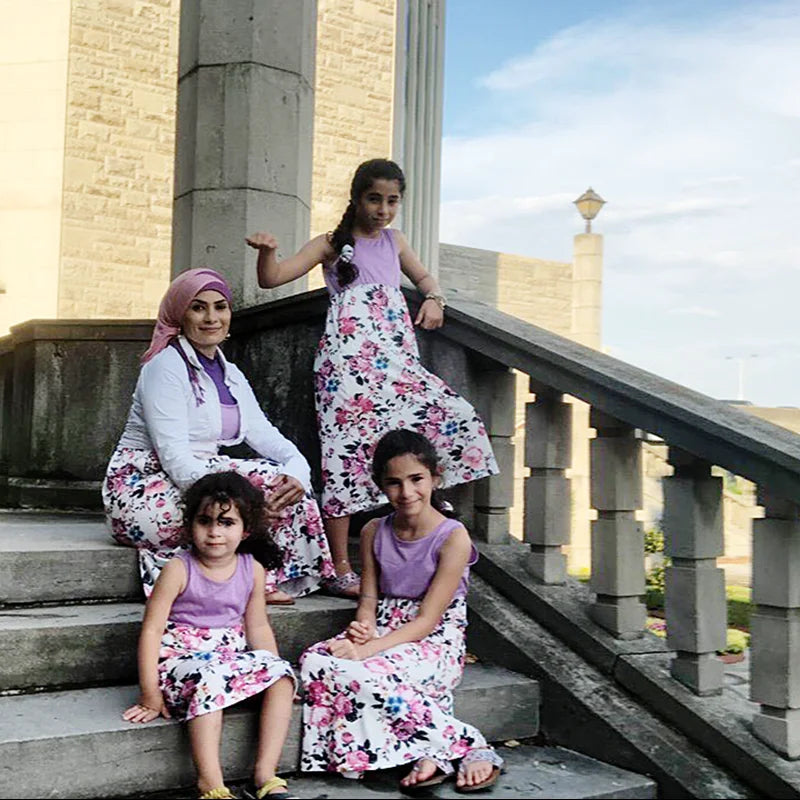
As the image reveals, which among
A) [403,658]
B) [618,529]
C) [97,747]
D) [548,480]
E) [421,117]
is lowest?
[97,747]

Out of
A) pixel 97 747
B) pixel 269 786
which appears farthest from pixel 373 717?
pixel 97 747

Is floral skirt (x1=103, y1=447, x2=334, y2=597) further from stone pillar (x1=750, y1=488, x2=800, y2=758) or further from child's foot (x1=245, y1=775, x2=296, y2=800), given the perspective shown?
stone pillar (x1=750, y1=488, x2=800, y2=758)

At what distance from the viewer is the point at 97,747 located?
96.2 inches

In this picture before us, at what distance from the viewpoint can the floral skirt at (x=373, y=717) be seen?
262 centimetres

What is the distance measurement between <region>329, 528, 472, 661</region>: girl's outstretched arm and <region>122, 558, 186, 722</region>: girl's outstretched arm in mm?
456

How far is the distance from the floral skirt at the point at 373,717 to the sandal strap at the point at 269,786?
170 millimetres

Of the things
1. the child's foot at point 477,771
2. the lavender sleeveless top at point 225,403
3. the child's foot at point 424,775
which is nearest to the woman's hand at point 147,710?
the child's foot at point 424,775

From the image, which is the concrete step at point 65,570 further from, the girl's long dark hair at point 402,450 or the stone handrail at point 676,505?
the stone handrail at point 676,505

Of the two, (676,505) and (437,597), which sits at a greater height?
(676,505)

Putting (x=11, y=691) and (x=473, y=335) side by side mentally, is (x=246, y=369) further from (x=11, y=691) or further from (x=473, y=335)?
(x=11, y=691)

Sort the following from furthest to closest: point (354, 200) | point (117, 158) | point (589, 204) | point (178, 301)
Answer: point (589, 204)
point (117, 158)
point (354, 200)
point (178, 301)

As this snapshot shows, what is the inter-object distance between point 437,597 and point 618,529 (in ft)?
1.88

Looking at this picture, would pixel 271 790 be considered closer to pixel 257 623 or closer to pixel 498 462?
pixel 257 623

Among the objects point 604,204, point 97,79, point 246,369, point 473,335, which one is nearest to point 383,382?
point 473,335
